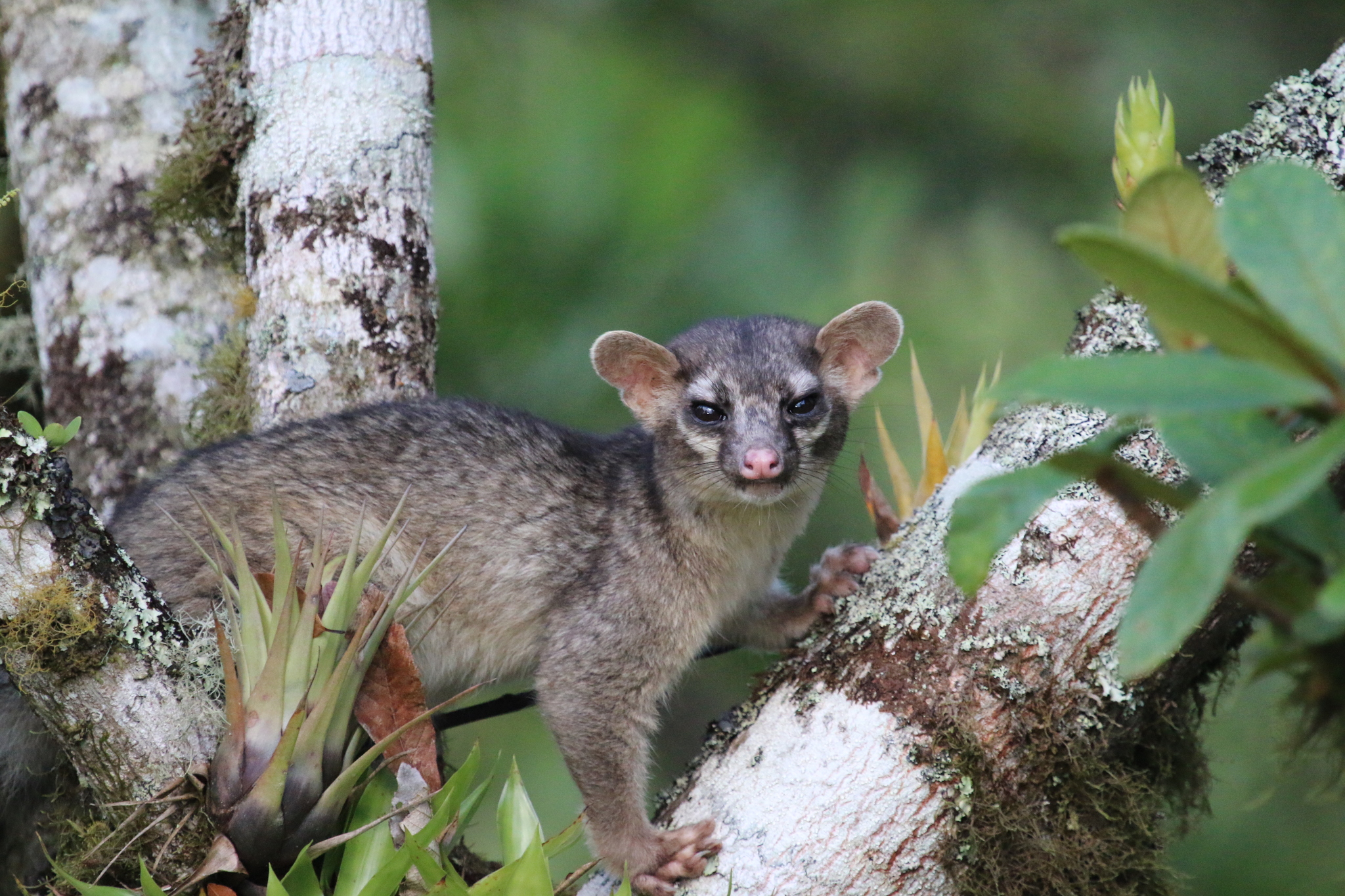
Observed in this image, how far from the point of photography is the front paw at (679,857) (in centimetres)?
301

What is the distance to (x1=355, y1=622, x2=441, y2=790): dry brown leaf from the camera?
9.36ft

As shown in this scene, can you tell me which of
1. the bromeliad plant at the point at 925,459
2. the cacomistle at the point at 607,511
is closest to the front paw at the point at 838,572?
the cacomistle at the point at 607,511

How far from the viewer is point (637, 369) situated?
13.6 feet

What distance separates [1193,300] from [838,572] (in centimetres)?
294

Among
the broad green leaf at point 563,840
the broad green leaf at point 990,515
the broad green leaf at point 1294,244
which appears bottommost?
the broad green leaf at point 563,840

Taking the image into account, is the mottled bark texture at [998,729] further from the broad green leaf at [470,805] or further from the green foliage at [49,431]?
the green foliage at [49,431]

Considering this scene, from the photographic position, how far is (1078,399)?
3.26ft

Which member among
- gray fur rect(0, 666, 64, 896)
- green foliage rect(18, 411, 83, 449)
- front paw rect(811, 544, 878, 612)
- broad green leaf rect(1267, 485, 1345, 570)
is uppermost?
broad green leaf rect(1267, 485, 1345, 570)

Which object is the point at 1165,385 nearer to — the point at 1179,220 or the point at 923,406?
the point at 1179,220

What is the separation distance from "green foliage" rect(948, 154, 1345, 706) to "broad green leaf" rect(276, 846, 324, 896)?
2.00 meters

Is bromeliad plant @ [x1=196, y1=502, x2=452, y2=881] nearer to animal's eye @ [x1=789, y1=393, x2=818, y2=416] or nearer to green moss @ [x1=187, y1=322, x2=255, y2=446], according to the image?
animal's eye @ [x1=789, y1=393, x2=818, y2=416]

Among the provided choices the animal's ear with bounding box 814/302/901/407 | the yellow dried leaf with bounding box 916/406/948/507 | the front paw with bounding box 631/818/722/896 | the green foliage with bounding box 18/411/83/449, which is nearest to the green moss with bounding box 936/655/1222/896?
the front paw with bounding box 631/818/722/896

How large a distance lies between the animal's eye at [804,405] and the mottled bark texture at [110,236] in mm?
2328

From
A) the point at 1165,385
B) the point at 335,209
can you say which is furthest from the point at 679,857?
the point at 335,209
